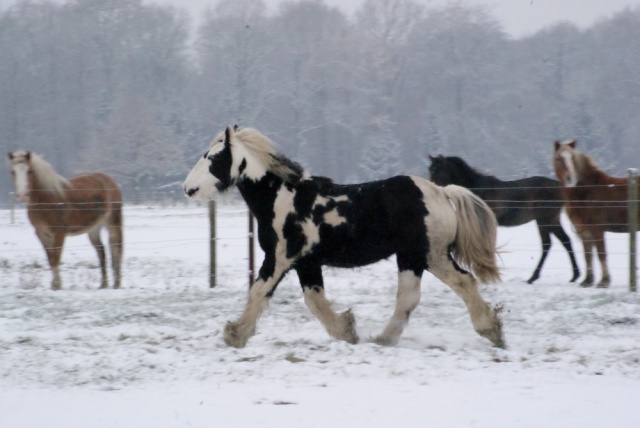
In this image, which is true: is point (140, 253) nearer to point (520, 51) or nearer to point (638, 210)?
point (638, 210)

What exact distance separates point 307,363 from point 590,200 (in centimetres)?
656

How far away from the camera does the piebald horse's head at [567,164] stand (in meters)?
10.6

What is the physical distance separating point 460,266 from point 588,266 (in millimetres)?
5084

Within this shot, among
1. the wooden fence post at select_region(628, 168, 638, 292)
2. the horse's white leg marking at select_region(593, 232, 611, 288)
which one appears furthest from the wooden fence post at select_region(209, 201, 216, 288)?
the wooden fence post at select_region(628, 168, 638, 292)

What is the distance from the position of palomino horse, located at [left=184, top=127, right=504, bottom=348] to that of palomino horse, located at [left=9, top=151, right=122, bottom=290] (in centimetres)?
476

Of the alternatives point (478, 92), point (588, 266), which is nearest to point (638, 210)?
point (588, 266)

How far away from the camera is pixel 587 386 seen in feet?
15.9

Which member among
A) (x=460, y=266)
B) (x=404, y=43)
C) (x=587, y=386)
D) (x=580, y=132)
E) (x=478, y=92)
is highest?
(x=404, y=43)

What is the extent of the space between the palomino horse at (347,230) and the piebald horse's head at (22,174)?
4857 mm

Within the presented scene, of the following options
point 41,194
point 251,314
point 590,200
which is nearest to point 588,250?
point 590,200

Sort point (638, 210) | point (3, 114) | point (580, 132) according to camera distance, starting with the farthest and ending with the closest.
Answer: point (3, 114) < point (580, 132) < point (638, 210)

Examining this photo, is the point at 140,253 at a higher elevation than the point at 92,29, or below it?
below

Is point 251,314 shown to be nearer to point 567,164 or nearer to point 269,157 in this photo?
point 269,157

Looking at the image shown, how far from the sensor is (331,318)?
246 inches
